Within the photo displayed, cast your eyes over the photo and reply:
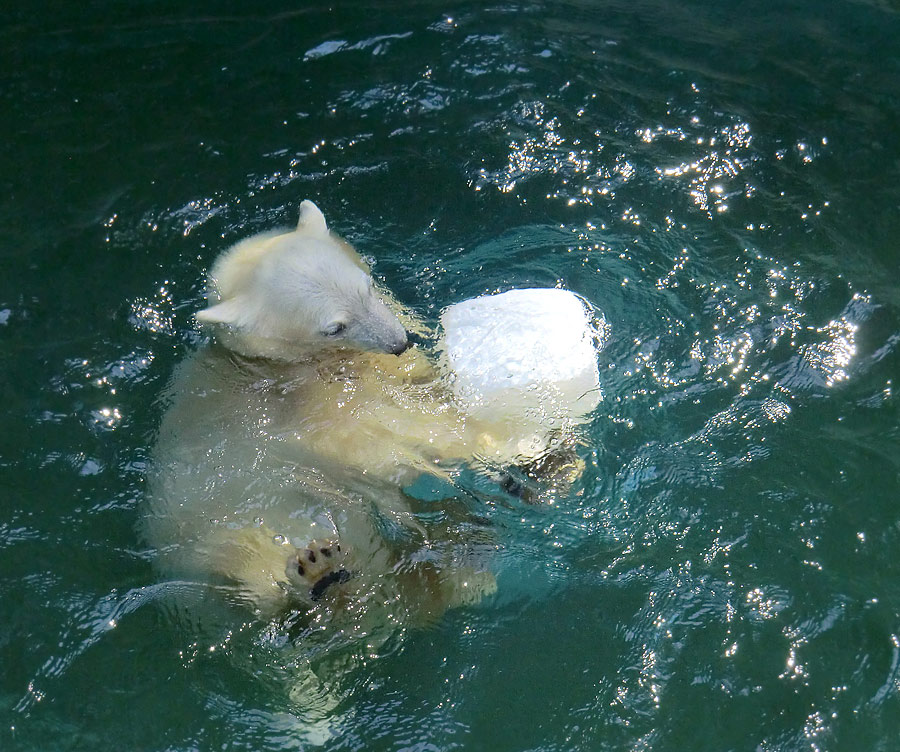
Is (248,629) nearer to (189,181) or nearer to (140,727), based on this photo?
(140,727)

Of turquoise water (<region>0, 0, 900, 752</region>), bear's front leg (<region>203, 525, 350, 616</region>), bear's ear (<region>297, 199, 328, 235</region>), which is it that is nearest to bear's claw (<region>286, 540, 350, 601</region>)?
bear's front leg (<region>203, 525, 350, 616</region>)

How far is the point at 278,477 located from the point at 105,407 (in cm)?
92

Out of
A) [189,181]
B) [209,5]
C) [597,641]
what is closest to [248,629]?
[597,641]

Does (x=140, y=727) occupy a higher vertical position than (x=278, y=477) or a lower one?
lower

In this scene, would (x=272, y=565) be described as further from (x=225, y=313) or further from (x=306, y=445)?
(x=225, y=313)

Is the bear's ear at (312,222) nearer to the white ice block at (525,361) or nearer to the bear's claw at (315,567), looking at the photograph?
the white ice block at (525,361)

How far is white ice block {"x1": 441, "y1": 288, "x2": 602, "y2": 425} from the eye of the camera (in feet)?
10.7

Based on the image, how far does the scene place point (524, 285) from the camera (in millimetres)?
4137

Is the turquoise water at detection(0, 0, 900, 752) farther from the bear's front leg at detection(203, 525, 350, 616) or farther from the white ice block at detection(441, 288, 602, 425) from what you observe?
the white ice block at detection(441, 288, 602, 425)

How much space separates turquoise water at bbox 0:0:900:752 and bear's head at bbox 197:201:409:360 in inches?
19.1

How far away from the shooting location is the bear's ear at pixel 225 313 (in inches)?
136

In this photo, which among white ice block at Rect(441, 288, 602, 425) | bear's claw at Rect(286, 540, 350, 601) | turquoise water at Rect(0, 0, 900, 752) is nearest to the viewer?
bear's claw at Rect(286, 540, 350, 601)

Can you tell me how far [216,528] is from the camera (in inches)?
125

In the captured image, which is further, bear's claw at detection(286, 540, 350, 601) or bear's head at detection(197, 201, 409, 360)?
bear's head at detection(197, 201, 409, 360)
